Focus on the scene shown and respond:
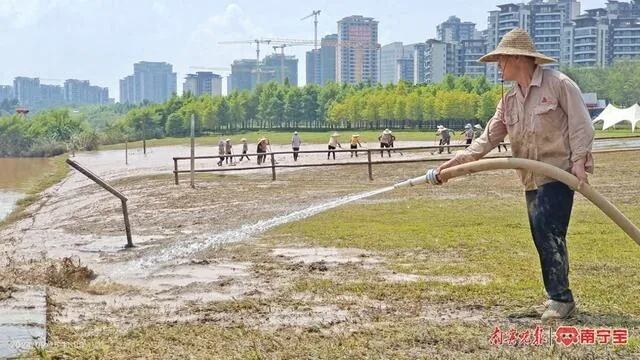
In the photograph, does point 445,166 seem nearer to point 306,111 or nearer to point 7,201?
point 7,201

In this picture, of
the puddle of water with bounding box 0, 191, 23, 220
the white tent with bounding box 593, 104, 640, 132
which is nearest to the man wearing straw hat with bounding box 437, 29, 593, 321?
the puddle of water with bounding box 0, 191, 23, 220

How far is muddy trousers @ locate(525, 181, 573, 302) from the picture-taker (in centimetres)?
602

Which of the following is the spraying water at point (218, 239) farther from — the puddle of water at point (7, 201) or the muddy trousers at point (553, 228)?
the puddle of water at point (7, 201)

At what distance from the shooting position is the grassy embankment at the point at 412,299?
580 centimetres

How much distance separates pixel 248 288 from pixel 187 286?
79cm

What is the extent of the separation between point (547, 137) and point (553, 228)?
0.67 m

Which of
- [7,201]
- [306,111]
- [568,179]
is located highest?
[306,111]

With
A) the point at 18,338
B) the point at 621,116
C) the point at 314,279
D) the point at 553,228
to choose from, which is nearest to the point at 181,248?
the point at 314,279

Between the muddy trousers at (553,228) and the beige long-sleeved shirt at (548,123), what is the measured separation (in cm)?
9

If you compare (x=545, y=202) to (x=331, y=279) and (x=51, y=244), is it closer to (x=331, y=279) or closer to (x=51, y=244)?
(x=331, y=279)

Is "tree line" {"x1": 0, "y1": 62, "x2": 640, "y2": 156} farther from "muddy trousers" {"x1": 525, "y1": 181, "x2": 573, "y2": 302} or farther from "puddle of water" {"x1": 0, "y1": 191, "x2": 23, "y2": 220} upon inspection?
"muddy trousers" {"x1": 525, "y1": 181, "x2": 573, "y2": 302}

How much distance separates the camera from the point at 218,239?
44.7 ft

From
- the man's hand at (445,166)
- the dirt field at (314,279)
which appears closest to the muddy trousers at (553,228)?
the dirt field at (314,279)

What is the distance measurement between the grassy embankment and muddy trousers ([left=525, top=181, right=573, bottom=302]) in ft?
0.97
